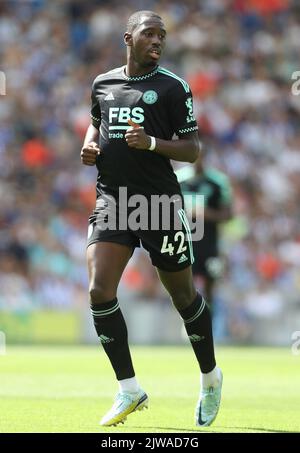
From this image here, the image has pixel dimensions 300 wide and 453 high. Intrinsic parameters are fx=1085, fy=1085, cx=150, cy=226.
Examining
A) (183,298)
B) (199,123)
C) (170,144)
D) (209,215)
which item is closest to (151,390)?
(183,298)

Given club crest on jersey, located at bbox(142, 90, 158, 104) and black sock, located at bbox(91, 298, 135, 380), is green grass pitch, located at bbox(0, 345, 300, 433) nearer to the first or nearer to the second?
black sock, located at bbox(91, 298, 135, 380)

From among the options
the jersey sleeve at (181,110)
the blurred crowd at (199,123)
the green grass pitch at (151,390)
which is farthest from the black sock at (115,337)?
the blurred crowd at (199,123)

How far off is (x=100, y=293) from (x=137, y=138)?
1.02 m

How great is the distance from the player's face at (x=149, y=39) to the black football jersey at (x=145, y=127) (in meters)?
0.16

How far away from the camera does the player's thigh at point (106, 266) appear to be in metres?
6.92

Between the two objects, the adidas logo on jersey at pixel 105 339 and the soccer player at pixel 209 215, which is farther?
the soccer player at pixel 209 215

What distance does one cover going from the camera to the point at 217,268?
45.3 feet

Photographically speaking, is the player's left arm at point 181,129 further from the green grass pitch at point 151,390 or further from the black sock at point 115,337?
the green grass pitch at point 151,390

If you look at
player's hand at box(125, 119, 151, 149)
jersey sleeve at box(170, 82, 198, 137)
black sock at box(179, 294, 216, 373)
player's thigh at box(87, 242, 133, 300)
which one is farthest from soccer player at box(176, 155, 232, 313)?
player's hand at box(125, 119, 151, 149)

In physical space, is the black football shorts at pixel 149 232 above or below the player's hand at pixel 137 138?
below

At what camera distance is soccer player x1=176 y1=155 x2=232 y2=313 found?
532 inches

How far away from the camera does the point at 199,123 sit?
68.9 feet

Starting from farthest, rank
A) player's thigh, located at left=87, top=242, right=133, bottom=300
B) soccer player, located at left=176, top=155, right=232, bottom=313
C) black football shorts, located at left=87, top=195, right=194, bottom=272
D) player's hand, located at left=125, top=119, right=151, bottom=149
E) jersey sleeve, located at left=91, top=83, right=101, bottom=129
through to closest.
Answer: soccer player, located at left=176, top=155, right=232, bottom=313 → jersey sleeve, located at left=91, top=83, right=101, bottom=129 → black football shorts, located at left=87, top=195, right=194, bottom=272 → player's thigh, located at left=87, top=242, right=133, bottom=300 → player's hand, located at left=125, top=119, right=151, bottom=149

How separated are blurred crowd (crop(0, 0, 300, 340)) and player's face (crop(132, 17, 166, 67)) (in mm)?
10993
